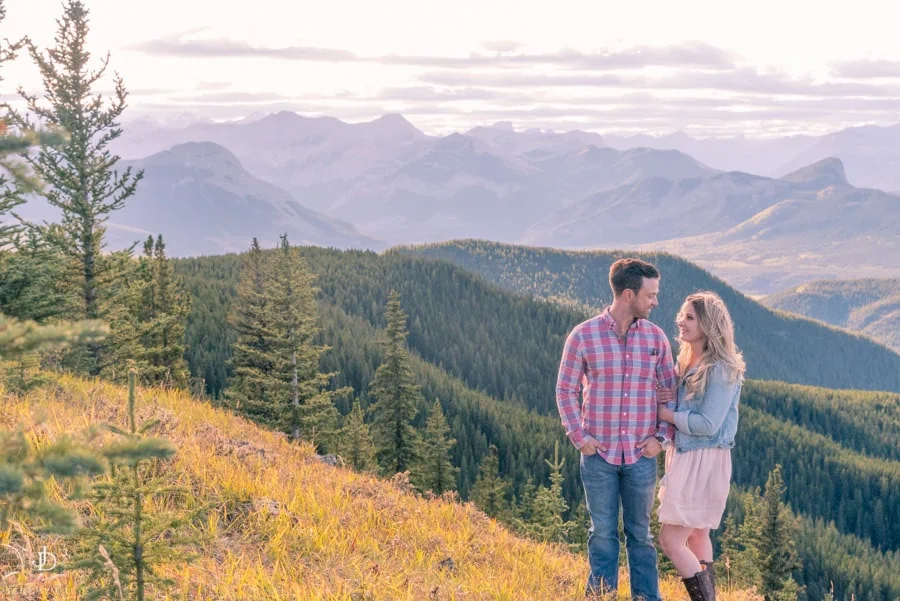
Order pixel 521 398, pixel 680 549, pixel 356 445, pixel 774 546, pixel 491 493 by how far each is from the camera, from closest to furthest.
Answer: pixel 680 549, pixel 356 445, pixel 774 546, pixel 491 493, pixel 521 398

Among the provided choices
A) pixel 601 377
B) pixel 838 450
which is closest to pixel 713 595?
pixel 601 377

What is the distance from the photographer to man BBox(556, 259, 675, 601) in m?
7.03

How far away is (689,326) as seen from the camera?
7094 mm

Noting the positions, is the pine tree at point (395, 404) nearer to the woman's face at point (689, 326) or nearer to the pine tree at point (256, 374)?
the pine tree at point (256, 374)

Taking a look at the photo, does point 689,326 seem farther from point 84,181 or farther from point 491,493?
point 491,493

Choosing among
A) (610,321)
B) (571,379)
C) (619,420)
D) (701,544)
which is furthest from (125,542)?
(701,544)

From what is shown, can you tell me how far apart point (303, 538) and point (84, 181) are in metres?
18.5

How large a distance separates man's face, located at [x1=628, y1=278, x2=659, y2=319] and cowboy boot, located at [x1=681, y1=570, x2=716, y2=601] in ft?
8.74

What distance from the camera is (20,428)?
2383mm

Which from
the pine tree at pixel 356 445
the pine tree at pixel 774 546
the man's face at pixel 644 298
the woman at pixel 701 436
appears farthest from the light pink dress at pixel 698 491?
the pine tree at pixel 774 546

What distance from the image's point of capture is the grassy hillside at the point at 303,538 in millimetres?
5688

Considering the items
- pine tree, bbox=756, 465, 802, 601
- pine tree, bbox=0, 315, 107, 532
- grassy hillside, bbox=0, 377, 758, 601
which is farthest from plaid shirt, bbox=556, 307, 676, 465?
pine tree, bbox=756, 465, 802, 601

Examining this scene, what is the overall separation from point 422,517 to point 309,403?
722 inches

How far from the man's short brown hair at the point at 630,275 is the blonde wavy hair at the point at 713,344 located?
1.51 feet
